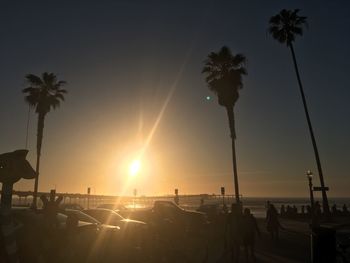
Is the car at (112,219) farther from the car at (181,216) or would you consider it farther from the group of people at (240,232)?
the car at (181,216)

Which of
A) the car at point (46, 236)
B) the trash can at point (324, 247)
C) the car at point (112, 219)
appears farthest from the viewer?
the car at point (112, 219)

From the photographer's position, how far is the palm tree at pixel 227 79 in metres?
31.8

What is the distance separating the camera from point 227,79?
32000mm

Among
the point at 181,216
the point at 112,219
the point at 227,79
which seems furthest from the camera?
the point at 227,79

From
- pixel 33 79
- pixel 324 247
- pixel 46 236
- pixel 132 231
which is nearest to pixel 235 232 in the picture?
pixel 132 231

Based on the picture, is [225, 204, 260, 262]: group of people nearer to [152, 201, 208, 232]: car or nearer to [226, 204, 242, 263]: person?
[226, 204, 242, 263]: person

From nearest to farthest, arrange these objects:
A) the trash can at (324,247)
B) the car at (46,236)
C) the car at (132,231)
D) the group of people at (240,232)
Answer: the trash can at (324,247), the car at (46,236), the group of people at (240,232), the car at (132,231)

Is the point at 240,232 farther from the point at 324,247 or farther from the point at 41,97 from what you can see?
the point at 41,97

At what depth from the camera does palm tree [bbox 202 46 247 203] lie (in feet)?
104

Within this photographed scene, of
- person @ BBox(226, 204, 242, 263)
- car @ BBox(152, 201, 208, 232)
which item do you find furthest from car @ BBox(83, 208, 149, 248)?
car @ BBox(152, 201, 208, 232)

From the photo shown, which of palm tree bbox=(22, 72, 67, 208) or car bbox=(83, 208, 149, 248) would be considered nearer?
car bbox=(83, 208, 149, 248)

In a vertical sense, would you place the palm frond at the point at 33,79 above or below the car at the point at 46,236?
above

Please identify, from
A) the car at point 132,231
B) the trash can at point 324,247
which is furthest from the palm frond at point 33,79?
the trash can at point 324,247

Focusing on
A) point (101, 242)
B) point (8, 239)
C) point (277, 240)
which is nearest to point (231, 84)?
point (277, 240)
